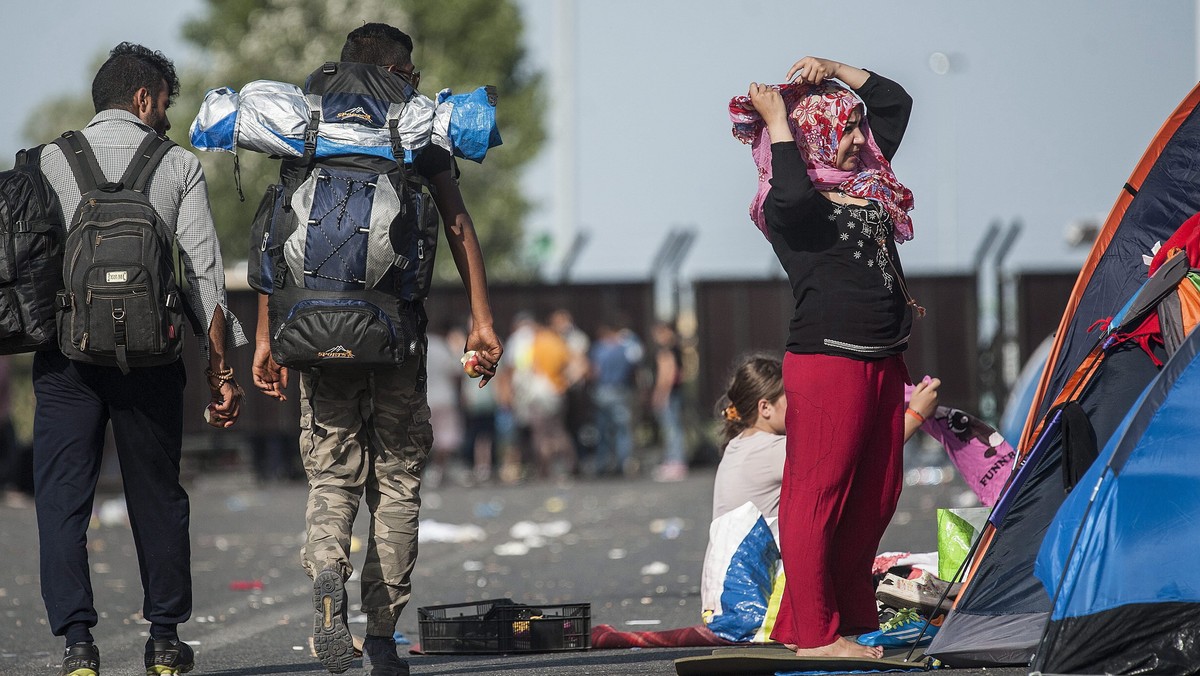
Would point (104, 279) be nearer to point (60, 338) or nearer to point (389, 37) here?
point (60, 338)

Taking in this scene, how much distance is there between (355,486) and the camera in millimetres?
4578

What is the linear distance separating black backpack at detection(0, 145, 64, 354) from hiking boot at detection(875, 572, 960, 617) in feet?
8.90

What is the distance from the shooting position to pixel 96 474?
16.0 feet

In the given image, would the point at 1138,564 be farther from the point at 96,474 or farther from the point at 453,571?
the point at 453,571

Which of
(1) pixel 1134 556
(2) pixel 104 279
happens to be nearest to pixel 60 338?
(2) pixel 104 279

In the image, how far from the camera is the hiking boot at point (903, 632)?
4895 millimetres

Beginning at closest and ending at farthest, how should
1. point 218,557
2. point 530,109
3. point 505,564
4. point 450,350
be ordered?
point 505,564 < point 218,557 < point 450,350 < point 530,109

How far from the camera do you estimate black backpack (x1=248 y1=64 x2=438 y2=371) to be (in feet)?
14.3

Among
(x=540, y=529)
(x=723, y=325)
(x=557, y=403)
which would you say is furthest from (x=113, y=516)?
(x=723, y=325)

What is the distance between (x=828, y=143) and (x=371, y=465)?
1.64 meters

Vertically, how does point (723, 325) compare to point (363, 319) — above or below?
below

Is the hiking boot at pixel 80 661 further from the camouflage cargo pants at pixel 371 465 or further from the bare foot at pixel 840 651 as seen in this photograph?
the bare foot at pixel 840 651

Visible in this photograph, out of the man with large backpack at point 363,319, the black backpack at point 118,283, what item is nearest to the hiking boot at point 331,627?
the man with large backpack at point 363,319

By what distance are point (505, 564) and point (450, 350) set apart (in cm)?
868
